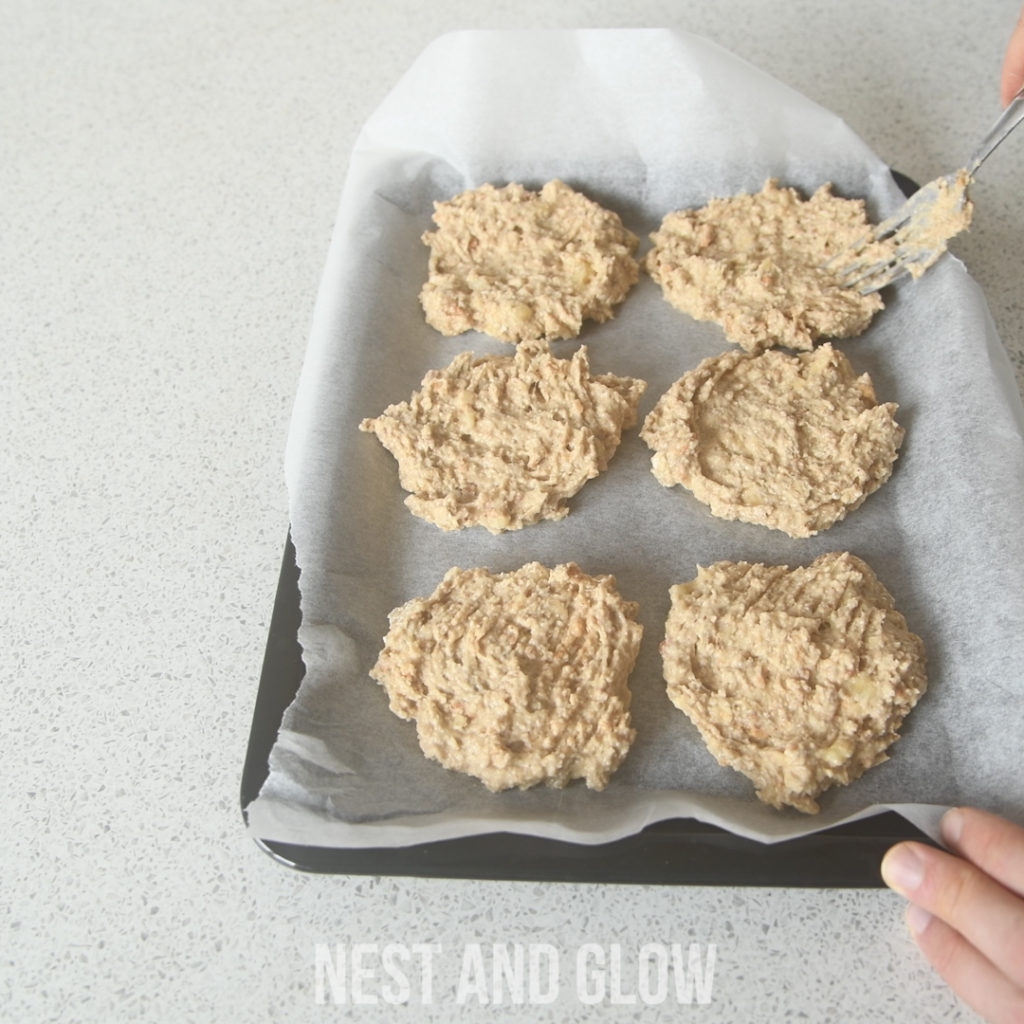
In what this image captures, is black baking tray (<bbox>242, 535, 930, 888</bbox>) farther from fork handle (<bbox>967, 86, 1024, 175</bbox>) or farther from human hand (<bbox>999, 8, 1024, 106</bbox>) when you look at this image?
human hand (<bbox>999, 8, 1024, 106</bbox>)

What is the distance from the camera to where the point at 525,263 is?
1.61 m

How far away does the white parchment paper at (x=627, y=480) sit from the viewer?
3.71 ft

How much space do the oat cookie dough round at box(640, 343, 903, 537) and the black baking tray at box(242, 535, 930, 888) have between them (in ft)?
1.49

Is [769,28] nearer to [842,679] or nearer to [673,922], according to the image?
[842,679]

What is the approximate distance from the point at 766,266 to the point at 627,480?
Result: 0.44 meters

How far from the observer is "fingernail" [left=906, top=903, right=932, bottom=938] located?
3.36 ft

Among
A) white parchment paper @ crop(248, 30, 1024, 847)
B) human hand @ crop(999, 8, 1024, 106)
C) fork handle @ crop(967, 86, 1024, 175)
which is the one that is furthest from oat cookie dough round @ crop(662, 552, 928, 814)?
human hand @ crop(999, 8, 1024, 106)

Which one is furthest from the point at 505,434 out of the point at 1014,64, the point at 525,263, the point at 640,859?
the point at 1014,64

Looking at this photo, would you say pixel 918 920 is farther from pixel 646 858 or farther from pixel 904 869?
pixel 646 858

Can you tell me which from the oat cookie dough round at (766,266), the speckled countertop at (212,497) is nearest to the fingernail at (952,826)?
the speckled countertop at (212,497)

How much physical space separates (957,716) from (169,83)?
1.91m

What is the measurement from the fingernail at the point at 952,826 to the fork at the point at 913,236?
840 millimetres

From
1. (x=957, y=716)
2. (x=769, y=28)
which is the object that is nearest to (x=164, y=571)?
(x=957, y=716)

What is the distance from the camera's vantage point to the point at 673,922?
3.53 ft
